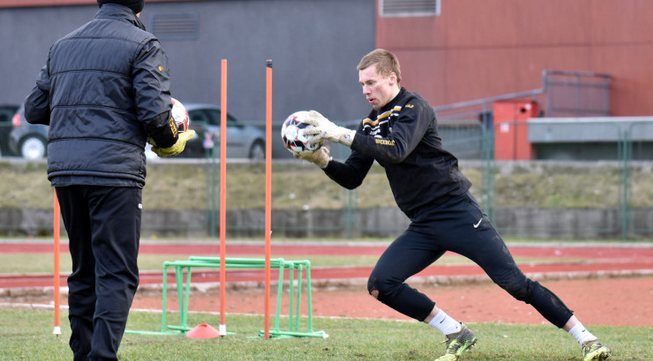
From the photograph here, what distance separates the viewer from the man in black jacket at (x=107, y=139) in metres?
4.78

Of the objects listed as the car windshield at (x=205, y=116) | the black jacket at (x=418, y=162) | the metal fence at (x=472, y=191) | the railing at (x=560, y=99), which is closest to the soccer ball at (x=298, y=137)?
the black jacket at (x=418, y=162)

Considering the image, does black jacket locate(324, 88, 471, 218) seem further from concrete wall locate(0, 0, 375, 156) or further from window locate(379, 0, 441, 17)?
concrete wall locate(0, 0, 375, 156)

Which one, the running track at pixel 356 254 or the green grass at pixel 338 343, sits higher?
the green grass at pixel 338 343

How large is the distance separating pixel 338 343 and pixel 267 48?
2212 cm

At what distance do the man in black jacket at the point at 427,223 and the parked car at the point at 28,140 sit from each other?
1623 cm

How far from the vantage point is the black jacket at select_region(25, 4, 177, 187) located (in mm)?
4777

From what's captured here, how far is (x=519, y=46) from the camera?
1013 inches

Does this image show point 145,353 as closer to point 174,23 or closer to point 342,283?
point 342,283

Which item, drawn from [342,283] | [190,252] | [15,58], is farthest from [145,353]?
[15,58]

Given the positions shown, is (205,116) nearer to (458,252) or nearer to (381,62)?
(381,62)

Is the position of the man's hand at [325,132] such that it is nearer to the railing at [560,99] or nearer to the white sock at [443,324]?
the white sock at [443,324]

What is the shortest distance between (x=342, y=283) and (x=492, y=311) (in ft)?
7.70

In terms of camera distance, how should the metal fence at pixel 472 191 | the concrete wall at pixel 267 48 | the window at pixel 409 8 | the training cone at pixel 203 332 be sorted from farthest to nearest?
1. the concrete wall at pixel 267 48
2. the window at pixel 409 8
3. the metal fence at pixel 472 191
4. the training cone at pixel 203 332

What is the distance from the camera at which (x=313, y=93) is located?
28047 millimetres
